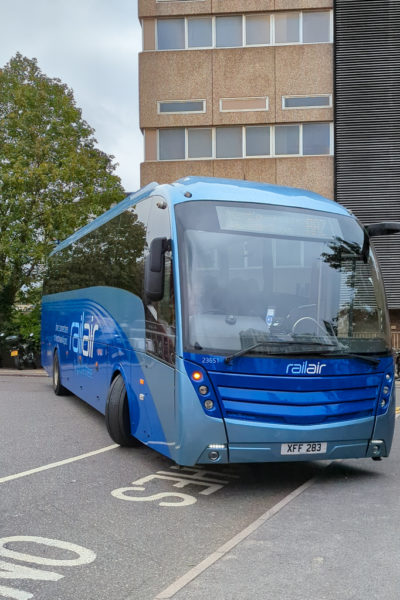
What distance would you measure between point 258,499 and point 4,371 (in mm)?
20805

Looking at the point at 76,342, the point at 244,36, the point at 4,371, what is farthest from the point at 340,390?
the point at 244,36

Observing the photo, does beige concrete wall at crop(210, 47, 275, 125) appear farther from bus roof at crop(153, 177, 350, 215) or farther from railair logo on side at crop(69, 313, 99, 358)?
bus roof at crop(153, 177, 350, 215)

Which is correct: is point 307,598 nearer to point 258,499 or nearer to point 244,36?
point 258,499

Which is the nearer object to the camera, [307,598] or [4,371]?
[307,598]

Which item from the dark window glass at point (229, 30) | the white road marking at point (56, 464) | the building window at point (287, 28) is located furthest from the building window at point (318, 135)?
the white road marking at point (56, 464)

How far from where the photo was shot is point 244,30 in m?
29.2

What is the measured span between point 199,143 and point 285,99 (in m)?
3.62

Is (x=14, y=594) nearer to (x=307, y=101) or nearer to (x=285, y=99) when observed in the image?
(x=285, y=99)

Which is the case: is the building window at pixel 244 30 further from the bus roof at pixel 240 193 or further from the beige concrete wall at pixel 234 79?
the bus roof at pixel 240 193

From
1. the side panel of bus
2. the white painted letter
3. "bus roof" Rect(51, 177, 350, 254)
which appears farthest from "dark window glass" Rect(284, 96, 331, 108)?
the white painted letter

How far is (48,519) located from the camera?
6.15 meters

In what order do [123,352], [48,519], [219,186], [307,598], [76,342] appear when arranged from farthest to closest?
1. [76,342]
2. [123,352]
3. [219,186]
4. [48,519]
5. [307,598]

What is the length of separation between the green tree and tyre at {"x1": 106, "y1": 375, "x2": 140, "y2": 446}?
18.4 m

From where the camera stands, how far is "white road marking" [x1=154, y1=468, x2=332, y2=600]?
4.41 metres
